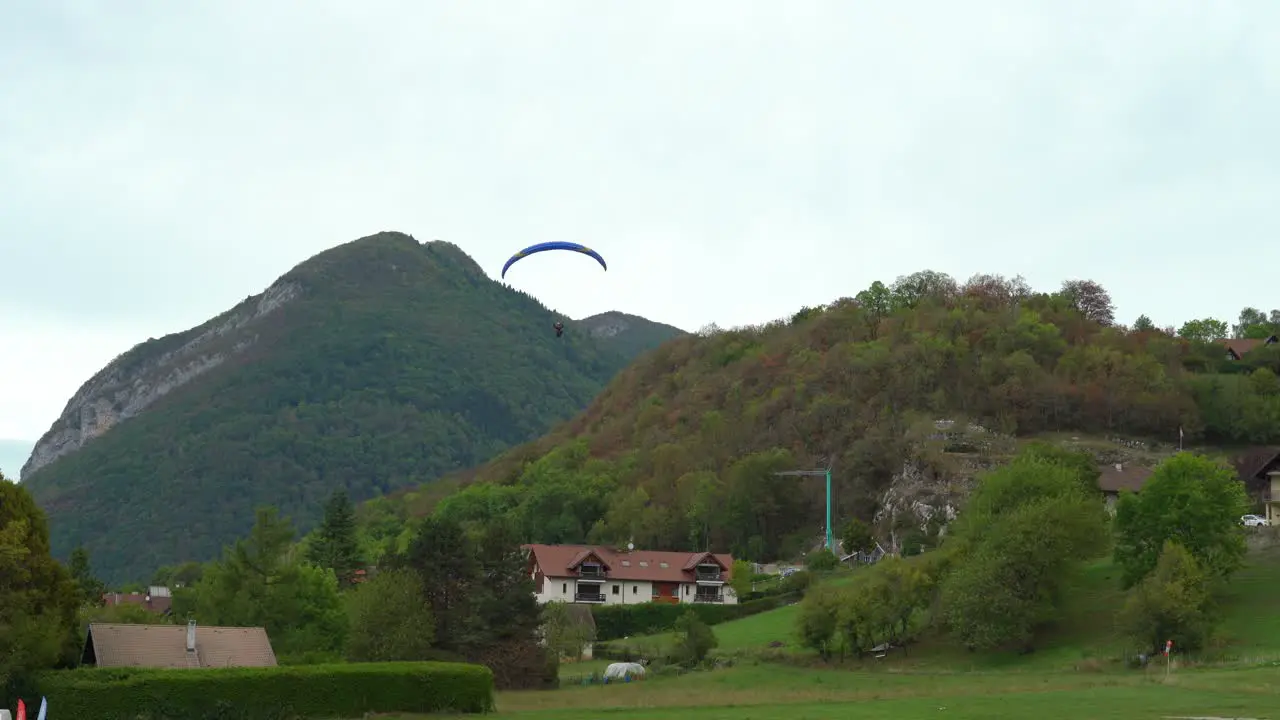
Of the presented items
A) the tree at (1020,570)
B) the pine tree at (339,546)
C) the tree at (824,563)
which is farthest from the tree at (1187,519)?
the pine tree at (339,546)

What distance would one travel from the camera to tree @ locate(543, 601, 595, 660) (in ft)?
235

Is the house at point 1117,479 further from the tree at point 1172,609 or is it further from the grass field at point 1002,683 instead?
the tree at point 1172,609

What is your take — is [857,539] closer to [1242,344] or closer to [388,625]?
[388,625]

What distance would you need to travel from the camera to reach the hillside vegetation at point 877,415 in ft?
396

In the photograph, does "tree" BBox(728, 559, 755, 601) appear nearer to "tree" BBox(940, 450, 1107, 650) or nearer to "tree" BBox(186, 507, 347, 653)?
"tree" BBox(940, 450, 1107, 650)

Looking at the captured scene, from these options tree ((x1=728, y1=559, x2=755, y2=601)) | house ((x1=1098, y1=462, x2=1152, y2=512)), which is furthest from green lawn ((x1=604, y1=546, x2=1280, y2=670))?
house ((x1=1098, y1=462, x2=1152, y2=512))

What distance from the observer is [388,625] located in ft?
195

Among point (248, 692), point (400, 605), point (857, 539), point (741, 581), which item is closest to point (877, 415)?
point (857, 539)

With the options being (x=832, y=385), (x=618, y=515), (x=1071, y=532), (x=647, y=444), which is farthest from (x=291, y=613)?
(x=647, y=444)

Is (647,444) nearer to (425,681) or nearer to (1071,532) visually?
(1071,532)

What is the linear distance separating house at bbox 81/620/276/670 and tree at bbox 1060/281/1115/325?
131 m

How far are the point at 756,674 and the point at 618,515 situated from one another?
68731 millimetres

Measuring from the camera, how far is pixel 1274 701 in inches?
1460

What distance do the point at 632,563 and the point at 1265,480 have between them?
146ft
